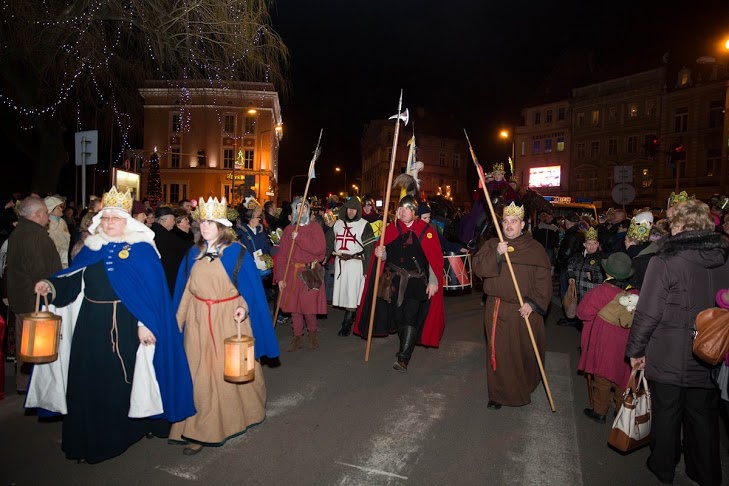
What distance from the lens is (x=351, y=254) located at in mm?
8812

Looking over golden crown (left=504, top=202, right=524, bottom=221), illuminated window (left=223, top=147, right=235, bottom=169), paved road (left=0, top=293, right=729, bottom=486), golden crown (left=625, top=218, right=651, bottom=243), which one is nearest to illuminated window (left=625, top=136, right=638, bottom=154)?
illuminated window (left=223, top=147, right=235, bottom=169)

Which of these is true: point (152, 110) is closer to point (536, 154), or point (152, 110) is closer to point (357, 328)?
point (536, 154)

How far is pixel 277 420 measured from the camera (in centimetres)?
498

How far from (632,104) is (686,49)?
5225 millimetres

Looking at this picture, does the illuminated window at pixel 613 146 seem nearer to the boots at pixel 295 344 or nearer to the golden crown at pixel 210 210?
the boots at pixel 295 344

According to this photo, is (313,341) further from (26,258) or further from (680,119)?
(680,119)

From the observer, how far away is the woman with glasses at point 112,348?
13.1ft

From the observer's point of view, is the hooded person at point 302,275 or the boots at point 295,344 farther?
the hooded person at point 302,275

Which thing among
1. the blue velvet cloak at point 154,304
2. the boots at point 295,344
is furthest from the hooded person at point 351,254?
the blue velvet cloak at point 154,304

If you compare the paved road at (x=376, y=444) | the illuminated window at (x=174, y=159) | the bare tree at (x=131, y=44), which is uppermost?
the illuminated window at (x=174, y=159)

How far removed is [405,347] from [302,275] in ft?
6.60

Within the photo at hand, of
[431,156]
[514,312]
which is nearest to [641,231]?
[514,312]

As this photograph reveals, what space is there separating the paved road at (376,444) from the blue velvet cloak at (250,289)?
857 mm

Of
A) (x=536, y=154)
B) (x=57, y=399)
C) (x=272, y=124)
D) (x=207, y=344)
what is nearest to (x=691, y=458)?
(x=207, y=344)
